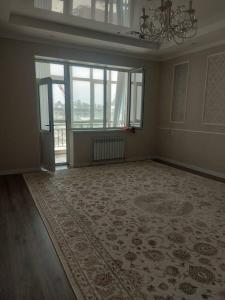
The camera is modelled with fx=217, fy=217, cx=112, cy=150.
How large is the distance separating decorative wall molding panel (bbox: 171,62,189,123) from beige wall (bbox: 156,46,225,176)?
0.11 m

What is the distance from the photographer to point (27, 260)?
6.70 ft

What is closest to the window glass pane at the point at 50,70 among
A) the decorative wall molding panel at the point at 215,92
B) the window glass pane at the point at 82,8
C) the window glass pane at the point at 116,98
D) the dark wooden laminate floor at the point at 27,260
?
the window glass pane at the point at 116,98

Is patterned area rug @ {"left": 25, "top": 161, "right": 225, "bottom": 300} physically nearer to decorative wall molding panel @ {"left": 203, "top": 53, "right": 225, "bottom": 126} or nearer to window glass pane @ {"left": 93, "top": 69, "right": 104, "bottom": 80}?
decorative wall molding panel @ {"left": 203, "top": 53, "right": 225, "bottom": 126}

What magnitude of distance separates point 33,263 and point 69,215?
3.03ft

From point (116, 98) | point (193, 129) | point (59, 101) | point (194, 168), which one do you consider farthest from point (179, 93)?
point (59, 101)

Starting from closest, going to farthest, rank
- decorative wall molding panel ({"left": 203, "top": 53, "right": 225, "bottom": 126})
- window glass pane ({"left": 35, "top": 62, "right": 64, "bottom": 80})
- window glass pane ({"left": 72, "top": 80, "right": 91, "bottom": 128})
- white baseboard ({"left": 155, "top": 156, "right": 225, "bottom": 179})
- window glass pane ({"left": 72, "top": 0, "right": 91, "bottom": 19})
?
window glass pane ({"left": 72, "top": 0, "right": 91, "bottom": 19})
decorative wall molding panel ({"left": 203, "top": 53, "right": 225, "bottom": 126})
white baseboard ({"left": 155, "top": 156, "right": 225, "bottom": 179})
window glass pane ({"left": 35, "top": 62, "right": 64, "bottom": 80})
window glass pane ({"left": 72, "top": 80, "right": 91, "bottom": 128})

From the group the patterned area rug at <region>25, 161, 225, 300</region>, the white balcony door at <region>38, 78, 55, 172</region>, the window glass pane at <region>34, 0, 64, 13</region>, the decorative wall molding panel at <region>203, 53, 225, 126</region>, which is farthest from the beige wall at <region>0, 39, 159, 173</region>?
the decorative wall molding panel at <region>203, 53, 225, 126</region>

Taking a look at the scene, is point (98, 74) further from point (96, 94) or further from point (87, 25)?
point (87, 25)

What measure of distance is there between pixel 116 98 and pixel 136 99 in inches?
22.0

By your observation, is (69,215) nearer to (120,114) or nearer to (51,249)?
(51,249)

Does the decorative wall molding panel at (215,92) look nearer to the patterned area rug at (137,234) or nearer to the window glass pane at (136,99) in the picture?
the patterned area rug at (137,234)

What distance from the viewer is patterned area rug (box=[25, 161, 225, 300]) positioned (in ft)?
5.76

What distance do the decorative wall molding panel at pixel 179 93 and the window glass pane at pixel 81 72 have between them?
229 centimetres

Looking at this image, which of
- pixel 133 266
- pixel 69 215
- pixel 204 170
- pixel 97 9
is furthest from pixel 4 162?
pixel 204 170
